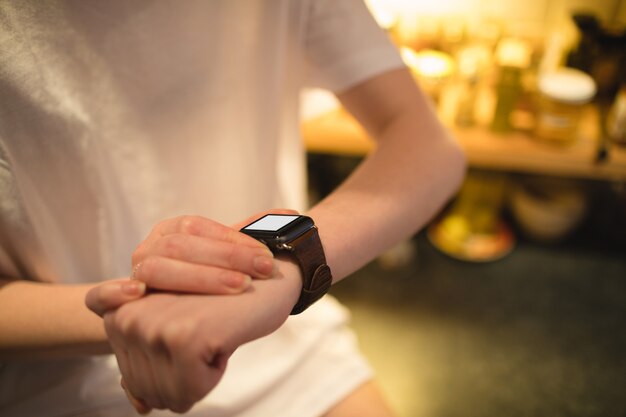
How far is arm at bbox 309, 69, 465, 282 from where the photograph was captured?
0.57 meters

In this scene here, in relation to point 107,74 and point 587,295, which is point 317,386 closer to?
point 107,74

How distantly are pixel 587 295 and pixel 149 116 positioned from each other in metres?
1.28

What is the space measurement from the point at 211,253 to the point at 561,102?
39.2 inches

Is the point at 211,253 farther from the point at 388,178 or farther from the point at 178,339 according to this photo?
the point at 388,178

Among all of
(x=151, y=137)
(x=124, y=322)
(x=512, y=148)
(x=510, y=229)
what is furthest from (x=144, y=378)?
Result: (x=510, y=229)

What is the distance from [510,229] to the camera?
1522 mm

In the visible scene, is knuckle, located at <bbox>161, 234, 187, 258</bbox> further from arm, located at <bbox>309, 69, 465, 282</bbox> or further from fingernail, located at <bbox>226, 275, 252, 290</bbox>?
arm, located at <bbox>309, 69, 465, 282</bbox>

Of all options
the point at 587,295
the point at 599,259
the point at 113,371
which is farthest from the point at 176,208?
the point at 599,259

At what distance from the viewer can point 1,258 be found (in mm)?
554

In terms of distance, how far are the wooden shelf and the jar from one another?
34 millimetres

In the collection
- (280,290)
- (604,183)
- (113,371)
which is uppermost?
(280,290)

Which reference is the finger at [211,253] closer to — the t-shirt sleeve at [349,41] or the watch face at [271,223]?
the watch face at [271,223]

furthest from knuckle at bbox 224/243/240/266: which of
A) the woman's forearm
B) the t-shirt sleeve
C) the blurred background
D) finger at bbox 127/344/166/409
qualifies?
the blurred background

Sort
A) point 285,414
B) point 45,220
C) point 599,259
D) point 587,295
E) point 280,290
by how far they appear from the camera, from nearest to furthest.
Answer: point 280,290 < point 45,220 < point 285,414 < point 587,295 < point 599,259
